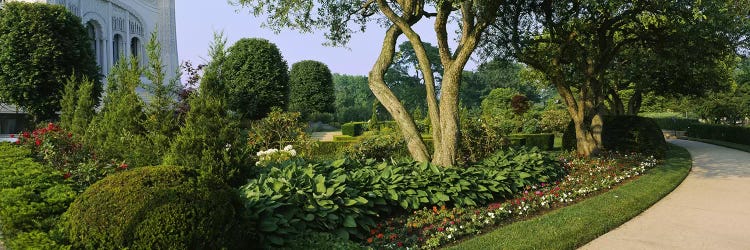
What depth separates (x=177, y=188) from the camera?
3.76 meters

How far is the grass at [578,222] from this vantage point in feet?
16.7

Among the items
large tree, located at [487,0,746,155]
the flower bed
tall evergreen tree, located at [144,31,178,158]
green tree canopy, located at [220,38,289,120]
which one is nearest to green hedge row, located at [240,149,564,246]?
the flower bed

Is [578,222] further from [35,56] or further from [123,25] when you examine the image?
[123,25]

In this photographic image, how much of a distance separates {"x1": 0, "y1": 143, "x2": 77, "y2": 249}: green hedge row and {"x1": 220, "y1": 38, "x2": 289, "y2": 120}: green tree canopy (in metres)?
18.7

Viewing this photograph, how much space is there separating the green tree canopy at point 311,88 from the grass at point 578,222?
29486 millimetres

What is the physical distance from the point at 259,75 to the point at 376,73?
54.3 ft

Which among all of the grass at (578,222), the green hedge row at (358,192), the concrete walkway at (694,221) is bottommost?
the concrete walkway at (694,221)

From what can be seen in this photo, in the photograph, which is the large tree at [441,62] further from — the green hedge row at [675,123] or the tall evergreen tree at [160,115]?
the green hedge row at [675,123]

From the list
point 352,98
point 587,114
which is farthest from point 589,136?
point 352,98

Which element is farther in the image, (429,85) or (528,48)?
(528,48)

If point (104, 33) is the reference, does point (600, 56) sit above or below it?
below

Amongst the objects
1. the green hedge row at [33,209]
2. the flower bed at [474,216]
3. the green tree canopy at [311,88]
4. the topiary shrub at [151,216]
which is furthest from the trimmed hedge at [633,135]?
the green tree canopy at [311,88]

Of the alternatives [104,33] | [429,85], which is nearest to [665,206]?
[429,85]

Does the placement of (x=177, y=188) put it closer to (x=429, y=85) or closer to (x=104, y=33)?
(x=429, y=85)
